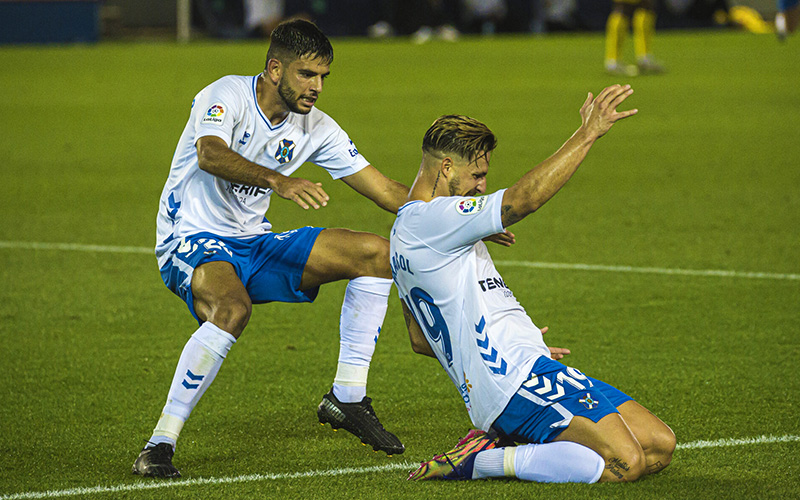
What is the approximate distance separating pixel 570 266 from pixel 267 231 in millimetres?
3348

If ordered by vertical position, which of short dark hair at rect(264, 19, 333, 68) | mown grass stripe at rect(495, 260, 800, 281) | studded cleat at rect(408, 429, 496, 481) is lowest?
mown grass stripe at rect(495, 260, 800, 281)

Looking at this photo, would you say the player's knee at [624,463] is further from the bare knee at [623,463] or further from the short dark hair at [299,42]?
the short dark hair at [299,42]

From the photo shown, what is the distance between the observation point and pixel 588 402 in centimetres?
401

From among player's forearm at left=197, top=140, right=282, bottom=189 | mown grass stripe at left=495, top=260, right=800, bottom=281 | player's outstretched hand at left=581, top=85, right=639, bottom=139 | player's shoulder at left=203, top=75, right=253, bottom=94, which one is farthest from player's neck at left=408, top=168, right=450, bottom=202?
mown grass stripe at left=495, top=260, right=800, bottom=281

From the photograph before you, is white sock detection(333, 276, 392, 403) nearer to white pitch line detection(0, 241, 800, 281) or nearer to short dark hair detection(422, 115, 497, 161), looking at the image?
short dark hair detection(422, 115, 497, 161)

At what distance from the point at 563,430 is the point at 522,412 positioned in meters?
0.15

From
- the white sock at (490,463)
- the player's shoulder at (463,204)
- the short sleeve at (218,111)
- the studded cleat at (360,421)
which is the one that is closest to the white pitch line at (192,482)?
the studded cleat at (360,421)

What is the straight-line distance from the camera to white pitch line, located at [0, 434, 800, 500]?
4.13 m

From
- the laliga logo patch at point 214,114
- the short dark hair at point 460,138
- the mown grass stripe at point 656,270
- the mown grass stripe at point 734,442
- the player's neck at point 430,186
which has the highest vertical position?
the short dark hair at point 460,138

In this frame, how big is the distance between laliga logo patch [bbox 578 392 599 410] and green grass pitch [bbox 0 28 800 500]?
0.28 meters

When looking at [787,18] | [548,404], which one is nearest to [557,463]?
[548,404]

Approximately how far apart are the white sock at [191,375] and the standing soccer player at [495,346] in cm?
80

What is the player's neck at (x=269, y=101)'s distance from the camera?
199 inches

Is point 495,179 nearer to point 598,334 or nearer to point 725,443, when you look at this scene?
point 598,334
